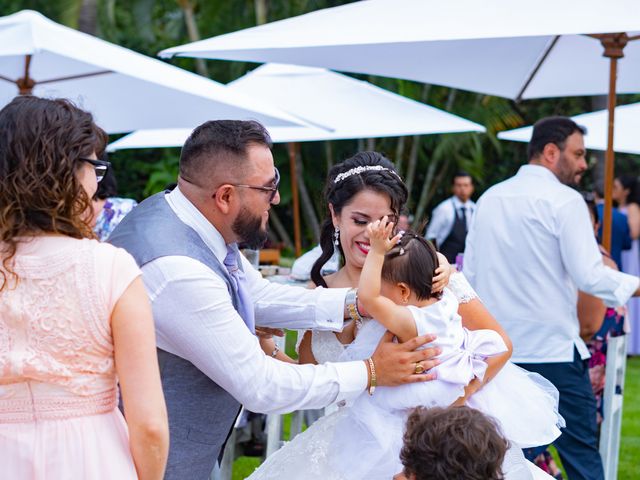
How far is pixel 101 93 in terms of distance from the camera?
306 inches

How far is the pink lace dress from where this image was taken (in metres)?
2.20

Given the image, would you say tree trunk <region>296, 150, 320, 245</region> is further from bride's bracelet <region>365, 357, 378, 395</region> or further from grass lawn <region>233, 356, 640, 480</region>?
bride's bracelet <region>365, 357, 378, 395</region>

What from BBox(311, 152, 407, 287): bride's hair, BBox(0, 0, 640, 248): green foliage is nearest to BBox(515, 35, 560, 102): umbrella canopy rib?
BBox(311, 152, 407, 287): bride's hair

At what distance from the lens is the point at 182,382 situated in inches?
112

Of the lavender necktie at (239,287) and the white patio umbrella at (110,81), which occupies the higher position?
the white patio umbrella at (110,81)

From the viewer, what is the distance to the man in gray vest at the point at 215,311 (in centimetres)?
272

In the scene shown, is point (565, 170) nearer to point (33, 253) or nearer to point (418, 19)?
point (418, 19)

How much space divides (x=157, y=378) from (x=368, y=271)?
38.6 inches

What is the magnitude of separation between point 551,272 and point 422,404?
2557 millimetres

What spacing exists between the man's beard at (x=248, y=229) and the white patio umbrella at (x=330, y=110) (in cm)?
565

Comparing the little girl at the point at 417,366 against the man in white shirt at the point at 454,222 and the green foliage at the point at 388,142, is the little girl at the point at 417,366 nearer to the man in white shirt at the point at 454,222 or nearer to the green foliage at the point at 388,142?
the man in white shirt at the point at 454,222

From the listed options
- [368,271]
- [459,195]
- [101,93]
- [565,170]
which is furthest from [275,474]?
[459,195]

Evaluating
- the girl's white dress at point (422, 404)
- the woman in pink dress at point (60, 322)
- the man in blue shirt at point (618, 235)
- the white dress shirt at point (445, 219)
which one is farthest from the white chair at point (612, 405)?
the white dress shirt at point (445, 219)

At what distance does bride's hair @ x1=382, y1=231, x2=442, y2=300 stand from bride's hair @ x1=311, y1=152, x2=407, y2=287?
412mm
